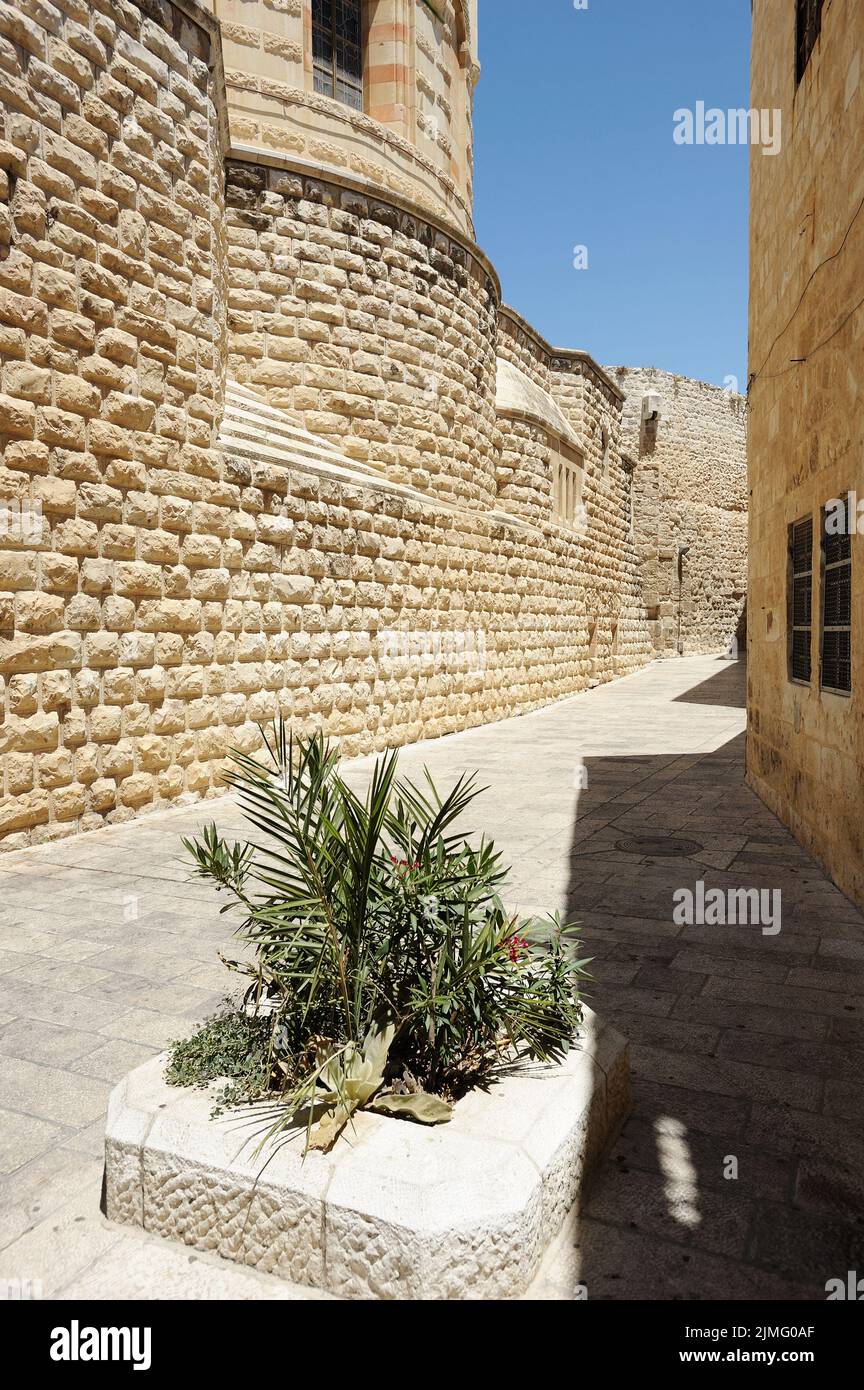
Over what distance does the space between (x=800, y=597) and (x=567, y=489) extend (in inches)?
493

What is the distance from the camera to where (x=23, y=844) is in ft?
19.5

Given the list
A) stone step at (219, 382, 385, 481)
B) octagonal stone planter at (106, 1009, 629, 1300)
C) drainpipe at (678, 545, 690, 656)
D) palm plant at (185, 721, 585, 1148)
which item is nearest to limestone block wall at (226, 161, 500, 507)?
stone step at (219, 382, 385, 481)

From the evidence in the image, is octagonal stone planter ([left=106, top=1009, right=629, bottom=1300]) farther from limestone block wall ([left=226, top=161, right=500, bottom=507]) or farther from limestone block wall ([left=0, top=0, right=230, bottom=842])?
limestone block wall ([left=226, top=161, right=500, bottom=507])

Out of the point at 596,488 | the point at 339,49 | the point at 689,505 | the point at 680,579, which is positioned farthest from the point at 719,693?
the point at 689,505

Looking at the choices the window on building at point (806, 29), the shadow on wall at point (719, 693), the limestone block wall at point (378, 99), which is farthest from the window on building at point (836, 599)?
the shadow on wall at point (719, 693)

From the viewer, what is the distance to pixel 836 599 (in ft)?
17.3

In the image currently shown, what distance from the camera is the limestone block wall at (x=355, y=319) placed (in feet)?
33.6

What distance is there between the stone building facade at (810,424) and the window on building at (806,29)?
0.02 m

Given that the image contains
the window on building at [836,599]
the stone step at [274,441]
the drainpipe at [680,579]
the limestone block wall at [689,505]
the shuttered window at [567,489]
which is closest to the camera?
the window on building at [836,599]

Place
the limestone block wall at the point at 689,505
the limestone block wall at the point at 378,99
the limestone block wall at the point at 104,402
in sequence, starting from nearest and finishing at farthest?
the limestone block wall at the point at 104,402, the limestone block wall at the point at 378,99, the limestone block wall at the point at 689,505

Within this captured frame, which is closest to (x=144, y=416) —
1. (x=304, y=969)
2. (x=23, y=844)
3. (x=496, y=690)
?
(x=23, y=844)

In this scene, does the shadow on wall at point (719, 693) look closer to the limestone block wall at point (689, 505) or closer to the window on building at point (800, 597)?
the limestone block wall at point (689, 505)

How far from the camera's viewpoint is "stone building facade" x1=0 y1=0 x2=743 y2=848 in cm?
602

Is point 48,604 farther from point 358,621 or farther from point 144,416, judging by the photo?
point 358,621
